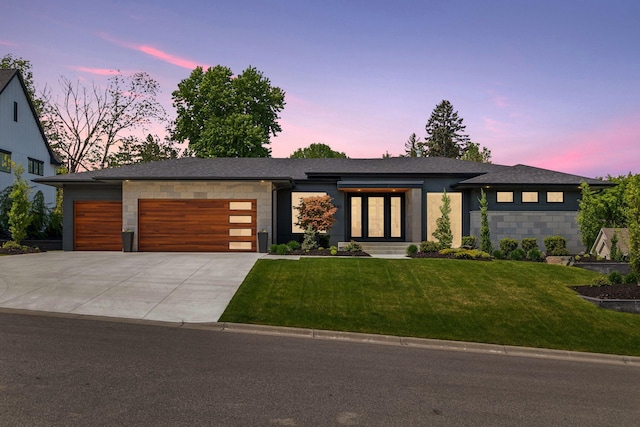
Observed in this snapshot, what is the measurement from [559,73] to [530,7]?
Answer: 4891 millimetres

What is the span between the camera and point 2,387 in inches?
205

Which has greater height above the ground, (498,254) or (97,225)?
(97,225)

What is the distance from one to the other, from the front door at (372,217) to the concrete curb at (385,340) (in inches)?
616

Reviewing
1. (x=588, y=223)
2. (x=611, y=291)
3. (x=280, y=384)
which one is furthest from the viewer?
(x=588, y=223)

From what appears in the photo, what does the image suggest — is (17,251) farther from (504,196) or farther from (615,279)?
(615,279)

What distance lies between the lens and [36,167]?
35.7m

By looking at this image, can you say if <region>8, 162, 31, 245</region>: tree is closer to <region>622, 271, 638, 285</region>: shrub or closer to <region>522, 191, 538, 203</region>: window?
<region>522, 191, 538, 203</region>: window

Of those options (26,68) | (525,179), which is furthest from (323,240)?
(26,68)

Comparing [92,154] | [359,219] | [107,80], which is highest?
[107,80]

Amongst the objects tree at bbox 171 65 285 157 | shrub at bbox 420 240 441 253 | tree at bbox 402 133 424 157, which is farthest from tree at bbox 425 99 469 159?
shrub at bbox 420 240 441 253

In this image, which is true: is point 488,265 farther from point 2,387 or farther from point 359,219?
point 2,387

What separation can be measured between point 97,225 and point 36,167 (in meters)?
19.4

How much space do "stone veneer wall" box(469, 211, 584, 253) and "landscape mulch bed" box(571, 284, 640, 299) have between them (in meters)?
8.82

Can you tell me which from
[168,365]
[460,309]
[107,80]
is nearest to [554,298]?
[460,309]
